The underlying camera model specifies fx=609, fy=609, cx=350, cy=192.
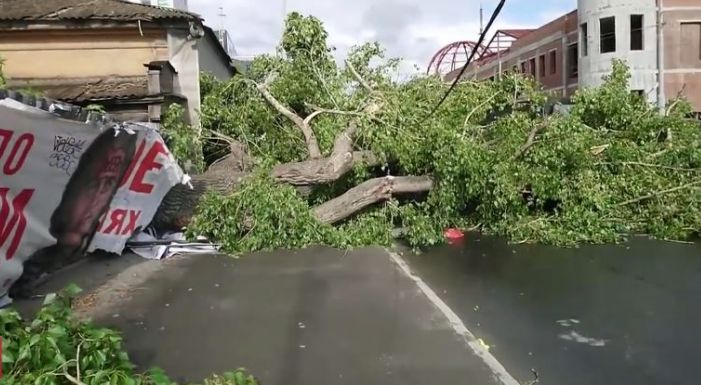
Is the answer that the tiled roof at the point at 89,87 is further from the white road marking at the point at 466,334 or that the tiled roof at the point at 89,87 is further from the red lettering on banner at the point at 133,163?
the white road marking at the point at 466,334

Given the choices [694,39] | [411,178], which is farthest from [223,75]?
[694,39]

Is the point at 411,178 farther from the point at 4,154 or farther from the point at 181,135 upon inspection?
the point at 4,154

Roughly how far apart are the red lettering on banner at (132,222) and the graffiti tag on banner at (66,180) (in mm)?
14

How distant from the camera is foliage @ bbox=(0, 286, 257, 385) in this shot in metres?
3.36

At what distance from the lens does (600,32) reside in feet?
101

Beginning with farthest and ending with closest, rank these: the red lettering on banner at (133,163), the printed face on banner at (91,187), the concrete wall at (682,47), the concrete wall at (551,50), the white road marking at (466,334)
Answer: the concrete wall at (551,50)
the concrete wall at (682,47)
the red lettering on banner at (133,163)
the printed face on banner at (91,187)
the white road marking at (466,334)

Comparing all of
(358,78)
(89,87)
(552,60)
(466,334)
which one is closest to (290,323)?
(466,334)

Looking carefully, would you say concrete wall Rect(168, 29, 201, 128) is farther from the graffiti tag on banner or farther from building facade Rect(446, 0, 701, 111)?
building facade Rect(446, 0, 701, 111)

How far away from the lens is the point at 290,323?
5.43m

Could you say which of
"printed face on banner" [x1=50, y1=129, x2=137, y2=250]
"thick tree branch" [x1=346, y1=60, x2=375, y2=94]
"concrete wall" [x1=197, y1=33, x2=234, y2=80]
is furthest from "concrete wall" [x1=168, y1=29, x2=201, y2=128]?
"printed face on banner" [x1=50, y1=129, x2=137, y2=250]

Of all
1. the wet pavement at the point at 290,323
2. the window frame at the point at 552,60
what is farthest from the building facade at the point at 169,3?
the window frame at the point at 552,60

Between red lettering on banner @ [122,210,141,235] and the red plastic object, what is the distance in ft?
14.7

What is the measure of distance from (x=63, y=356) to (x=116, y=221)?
468 cm

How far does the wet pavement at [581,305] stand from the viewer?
4500 millimetres
